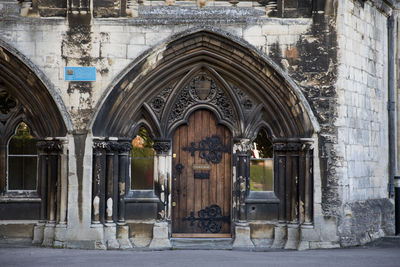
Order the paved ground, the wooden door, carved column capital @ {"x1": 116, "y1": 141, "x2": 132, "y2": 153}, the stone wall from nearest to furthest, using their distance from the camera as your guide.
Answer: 1. the paved ground
2. the stone wall
3. carved column capital @ {"x1": 116, "y1": 141, "x2": 132, "y2": 153}
4. the wooden door

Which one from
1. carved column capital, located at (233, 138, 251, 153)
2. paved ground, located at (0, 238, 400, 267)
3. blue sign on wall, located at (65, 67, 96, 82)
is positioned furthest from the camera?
carved column capital, located at (233, 138, 251, 153)

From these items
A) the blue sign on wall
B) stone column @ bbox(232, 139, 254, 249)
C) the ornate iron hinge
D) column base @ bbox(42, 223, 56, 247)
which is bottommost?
column base @ bbox(42, 223, 56, 247)

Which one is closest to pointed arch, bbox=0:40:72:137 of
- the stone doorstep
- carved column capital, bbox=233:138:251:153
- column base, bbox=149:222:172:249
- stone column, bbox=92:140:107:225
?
stone column, bbox=92:140:107:225

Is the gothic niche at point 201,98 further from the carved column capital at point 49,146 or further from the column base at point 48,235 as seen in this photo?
the column base at point 48,235

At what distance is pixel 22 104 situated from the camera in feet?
34.2

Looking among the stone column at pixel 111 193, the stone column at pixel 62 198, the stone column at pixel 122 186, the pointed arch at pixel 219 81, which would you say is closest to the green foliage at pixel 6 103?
the stone column at pixel 62 198

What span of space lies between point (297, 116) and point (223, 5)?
2.25m

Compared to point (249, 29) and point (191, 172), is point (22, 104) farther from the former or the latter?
point (249, 29)

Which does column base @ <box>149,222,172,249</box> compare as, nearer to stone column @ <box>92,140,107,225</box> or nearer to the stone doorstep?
the stone doorstep

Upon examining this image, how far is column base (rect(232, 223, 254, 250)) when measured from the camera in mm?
10305

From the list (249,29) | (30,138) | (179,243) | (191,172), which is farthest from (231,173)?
(30,138)

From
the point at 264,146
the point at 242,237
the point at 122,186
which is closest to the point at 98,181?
the point at 122,186

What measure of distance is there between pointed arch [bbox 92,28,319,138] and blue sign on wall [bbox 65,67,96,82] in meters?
0.41

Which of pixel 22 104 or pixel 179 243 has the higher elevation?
pixel 22 104
